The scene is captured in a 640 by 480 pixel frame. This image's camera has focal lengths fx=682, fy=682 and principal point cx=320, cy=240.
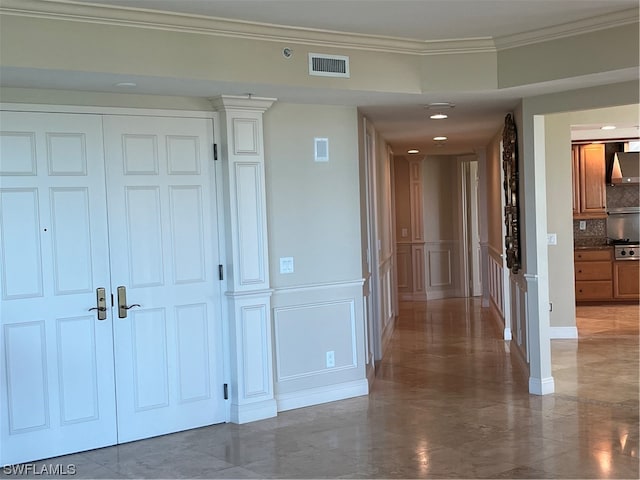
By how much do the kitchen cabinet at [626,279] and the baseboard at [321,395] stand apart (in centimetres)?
553

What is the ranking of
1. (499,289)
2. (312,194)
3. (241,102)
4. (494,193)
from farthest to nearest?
1. (499,289)
2. (494,193)
3. (312,194)
4. (241,102)

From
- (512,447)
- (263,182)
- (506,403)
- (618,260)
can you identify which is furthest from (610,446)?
(618,260)

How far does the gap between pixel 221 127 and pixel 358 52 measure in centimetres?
109

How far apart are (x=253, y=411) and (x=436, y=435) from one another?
1.33 m

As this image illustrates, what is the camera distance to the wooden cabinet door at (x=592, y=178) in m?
9.68

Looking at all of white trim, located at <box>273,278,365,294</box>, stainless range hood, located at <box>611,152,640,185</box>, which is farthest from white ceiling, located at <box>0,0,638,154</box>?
stainless range hood, located at <box>611,152,640,185</box>

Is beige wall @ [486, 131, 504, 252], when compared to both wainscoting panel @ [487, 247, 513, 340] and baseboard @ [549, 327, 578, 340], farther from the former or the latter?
baseboard @ [549, 327, 578, 340]

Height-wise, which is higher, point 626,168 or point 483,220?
point 626,168

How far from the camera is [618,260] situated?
955 cm

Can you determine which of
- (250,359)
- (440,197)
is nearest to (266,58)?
(250,359)

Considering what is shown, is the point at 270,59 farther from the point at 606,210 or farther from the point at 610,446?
the point at 606,210

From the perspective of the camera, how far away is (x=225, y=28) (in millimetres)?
4102

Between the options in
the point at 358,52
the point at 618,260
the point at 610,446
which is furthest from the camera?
the point at 618,260

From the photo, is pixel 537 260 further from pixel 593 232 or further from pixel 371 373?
pixel 593 232
